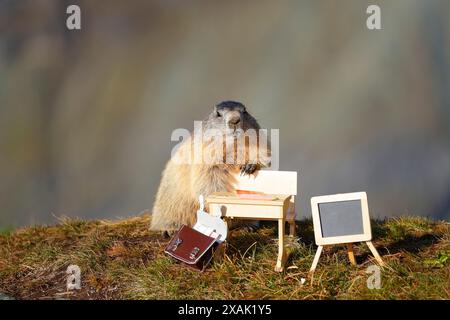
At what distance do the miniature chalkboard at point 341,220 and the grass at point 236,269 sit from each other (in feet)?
0.87

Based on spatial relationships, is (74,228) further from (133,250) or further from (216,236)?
(216,236)

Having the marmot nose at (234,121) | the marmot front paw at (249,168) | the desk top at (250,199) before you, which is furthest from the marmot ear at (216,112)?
the desk top at (250,199)

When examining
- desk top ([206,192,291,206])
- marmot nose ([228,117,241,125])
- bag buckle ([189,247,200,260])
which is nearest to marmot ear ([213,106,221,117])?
marmot nose ([228,117,241,125])

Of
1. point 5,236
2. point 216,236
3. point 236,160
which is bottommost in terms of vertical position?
point 5,236

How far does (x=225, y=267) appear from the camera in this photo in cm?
520

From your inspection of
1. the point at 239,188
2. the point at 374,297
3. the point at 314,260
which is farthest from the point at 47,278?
the point at 374,297

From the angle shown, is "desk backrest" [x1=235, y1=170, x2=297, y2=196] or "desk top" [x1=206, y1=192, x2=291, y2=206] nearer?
"desk top" [x1=206, y1=192, x2=291, y2=206]

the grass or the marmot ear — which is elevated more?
the marmot ear

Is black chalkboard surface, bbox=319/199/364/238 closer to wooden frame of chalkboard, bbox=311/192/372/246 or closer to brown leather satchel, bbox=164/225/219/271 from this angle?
wooden frame of chalkboard, bbox=311/192/372/246

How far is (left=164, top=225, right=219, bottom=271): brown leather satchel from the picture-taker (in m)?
5.18

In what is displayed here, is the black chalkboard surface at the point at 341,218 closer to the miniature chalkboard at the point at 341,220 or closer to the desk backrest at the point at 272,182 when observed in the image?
the miniature chalkboard at the point at 341,220

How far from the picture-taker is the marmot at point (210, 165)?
5.96 metres

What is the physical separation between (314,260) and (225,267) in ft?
2.48
